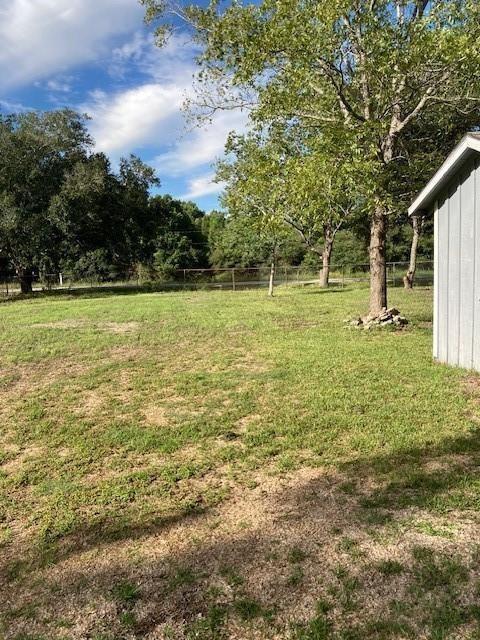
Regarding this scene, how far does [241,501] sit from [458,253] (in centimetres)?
448

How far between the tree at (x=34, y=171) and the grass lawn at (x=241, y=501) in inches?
629

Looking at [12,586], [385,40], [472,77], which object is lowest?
[12,586]

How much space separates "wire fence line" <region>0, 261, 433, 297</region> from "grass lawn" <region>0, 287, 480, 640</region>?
19610 mm

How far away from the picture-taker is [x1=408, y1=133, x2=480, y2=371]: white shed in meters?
5.84

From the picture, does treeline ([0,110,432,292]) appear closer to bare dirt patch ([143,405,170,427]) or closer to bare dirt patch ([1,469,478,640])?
bare dirt patch ([143,405,170,427])

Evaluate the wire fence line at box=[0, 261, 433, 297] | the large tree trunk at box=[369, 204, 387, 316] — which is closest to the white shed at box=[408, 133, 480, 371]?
the large tree trunk at box=[369, 204, 387, 316]

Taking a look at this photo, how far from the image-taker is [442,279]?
6.54 meters

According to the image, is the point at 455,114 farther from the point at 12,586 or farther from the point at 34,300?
the point at 34,300

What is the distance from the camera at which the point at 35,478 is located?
3.70 metres

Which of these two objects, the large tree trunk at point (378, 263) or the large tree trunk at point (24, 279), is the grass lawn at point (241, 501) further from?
the large tree trunk at point (24, 279)

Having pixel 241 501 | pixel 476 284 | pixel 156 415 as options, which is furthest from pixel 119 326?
pixel 241 501

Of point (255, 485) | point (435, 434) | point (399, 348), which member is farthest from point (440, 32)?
point (255, 485)

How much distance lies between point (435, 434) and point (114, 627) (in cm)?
298

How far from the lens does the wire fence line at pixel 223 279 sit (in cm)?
2666
